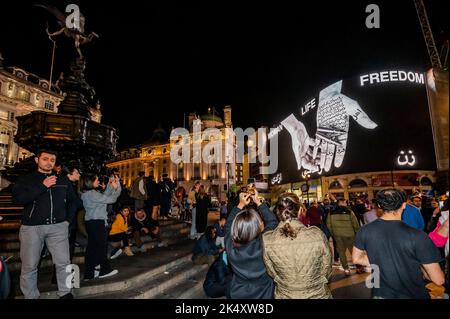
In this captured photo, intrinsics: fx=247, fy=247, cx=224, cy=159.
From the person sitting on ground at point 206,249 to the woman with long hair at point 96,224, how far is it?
6.79 ft

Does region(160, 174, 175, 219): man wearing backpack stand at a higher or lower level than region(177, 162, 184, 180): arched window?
lower

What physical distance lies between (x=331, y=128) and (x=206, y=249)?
1781 inches

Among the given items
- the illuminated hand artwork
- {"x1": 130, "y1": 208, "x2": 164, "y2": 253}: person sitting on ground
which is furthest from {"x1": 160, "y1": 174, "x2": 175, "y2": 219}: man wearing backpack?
the illuminated hand artwork

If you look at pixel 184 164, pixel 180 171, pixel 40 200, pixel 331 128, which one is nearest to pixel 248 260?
pixel 40 200

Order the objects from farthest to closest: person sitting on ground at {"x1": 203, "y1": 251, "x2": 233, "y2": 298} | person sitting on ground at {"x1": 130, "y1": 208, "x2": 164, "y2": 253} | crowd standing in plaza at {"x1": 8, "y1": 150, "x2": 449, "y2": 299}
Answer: person sitting on ground at {"x1": 130, "y1": 208, "x2": 164, "y2": 253}
person sitting on ground at {"x1": 203, "y1": 251, "x2": 233, "y2": 298}
crowd standing in plaza at {"x1": 8, "y1": 150, "x2": 449, "y2": 299}

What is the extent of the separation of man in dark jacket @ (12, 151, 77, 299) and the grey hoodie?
1026 mm

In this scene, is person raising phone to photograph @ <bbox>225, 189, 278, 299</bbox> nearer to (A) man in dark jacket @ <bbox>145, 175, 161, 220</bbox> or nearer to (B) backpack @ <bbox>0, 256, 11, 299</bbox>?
(B) backpack @ <bbox>0, 256, 11, 299</bbox>

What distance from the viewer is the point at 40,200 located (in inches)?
148

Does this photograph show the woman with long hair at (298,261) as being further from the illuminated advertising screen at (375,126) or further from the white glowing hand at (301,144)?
the white glowing hand at (301,144)

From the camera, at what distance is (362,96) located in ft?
144

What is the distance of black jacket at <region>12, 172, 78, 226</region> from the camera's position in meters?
3.61

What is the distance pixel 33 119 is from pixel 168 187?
17.9ft
